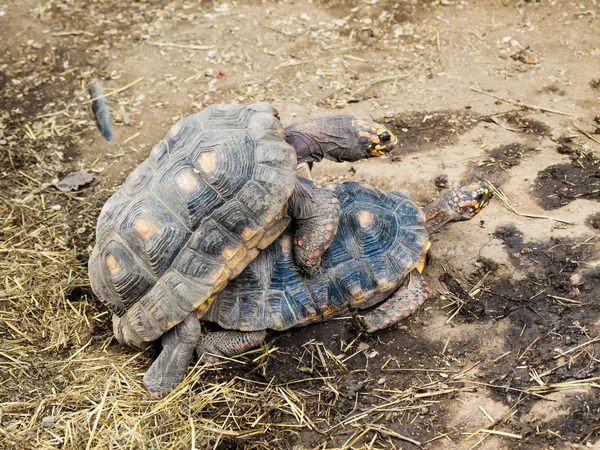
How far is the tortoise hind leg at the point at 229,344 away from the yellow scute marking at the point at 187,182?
41.9 inches

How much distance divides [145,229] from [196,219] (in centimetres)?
32

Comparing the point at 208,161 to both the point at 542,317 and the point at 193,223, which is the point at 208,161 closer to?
the point at 193,223

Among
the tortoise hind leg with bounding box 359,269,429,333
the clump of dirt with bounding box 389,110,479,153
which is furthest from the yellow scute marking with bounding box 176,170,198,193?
the clump of dirt with bounding box 389,110,479,153

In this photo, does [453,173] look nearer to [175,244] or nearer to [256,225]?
[256,225]

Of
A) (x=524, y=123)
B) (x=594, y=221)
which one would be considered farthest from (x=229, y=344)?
(x=524, y=123)

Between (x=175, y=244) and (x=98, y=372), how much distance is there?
1036 millimetres

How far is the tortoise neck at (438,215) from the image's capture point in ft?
15.2

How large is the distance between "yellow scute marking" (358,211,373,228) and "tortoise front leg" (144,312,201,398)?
1.32 meters

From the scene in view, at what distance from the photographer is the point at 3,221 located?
17.5 ft

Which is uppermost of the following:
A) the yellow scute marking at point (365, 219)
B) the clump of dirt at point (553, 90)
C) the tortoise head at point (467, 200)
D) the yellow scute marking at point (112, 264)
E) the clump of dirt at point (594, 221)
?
the yellow scute marking at point (112, 264)

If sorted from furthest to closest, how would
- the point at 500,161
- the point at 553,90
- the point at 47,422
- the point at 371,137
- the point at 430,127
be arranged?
the point at 553,90 < the point at 430,127 < the point at 500,161 < the point at 371,137 < the point at 47,422

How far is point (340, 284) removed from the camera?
433cm

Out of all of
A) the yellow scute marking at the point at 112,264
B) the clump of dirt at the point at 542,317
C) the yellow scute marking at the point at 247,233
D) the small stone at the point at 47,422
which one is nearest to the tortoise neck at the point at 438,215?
the clump of dirt at the point at 542,317

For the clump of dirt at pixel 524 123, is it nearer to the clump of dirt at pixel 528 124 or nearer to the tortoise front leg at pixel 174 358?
the clump of dirt at pixel 528 124
